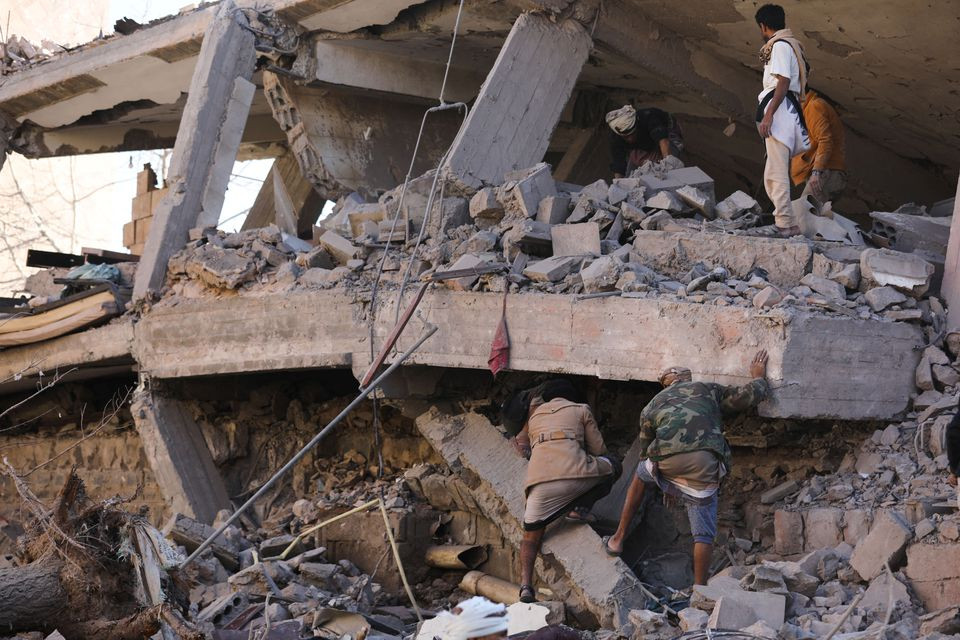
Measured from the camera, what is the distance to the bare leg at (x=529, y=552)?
26.4 feet

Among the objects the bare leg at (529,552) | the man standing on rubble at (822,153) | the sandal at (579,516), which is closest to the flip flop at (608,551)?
the sandal at (579,516)

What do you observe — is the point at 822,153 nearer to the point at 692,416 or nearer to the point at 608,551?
the point at 692,416

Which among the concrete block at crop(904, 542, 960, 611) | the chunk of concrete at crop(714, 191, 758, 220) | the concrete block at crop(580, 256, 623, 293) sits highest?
the chunk of concrete at crop(714, 191, 758, 220)

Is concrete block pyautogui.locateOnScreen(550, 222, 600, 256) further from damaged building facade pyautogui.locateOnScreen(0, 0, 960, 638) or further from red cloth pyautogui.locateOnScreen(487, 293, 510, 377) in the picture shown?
red cloth pyautogui.locateOnScreen(487, 293, 510, 377)

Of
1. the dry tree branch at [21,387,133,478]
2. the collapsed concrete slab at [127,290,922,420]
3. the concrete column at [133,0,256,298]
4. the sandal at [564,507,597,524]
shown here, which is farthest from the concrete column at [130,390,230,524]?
the sandal at [564,507,597,524]

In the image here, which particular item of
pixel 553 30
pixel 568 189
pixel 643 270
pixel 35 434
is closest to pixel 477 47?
pixel 553 30

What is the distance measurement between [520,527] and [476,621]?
312 centimetres

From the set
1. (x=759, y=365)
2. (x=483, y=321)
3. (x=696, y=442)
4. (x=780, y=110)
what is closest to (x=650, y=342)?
(x=759, y=365)

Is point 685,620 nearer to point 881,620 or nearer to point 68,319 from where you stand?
point 881,620

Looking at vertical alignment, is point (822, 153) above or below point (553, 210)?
above

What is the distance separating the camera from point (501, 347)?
8.48 m

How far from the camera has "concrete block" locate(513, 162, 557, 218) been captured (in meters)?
9.27

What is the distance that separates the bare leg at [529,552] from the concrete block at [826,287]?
7.38 ft

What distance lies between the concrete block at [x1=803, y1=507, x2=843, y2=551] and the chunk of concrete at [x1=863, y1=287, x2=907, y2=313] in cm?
128
